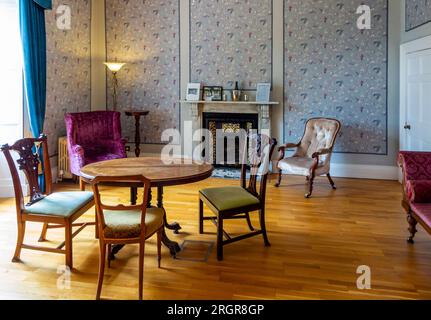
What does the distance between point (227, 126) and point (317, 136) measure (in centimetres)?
146

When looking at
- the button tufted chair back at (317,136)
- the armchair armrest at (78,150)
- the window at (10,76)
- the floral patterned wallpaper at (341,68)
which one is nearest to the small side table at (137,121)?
the armchair armrest at (78,150)

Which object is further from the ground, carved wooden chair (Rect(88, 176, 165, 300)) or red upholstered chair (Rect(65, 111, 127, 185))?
red upholstered chair (Rect(65, 111, 127, 185))

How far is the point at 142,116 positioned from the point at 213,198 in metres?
3.85

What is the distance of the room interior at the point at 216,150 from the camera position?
9.64ft

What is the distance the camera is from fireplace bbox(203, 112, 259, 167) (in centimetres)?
644

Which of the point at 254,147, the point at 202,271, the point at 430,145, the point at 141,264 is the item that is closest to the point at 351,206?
the point at 430,145

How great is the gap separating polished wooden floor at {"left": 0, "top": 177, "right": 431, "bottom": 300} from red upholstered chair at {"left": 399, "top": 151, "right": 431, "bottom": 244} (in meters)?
0.28

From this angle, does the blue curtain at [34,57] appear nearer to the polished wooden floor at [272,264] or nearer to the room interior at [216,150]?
the room interior at [216,150]

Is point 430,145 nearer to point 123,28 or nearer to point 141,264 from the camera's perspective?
point 141,264

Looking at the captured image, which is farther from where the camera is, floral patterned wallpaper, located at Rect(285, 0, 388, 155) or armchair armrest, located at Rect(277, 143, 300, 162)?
floral patterned wallpaper, located at Rect(285, 0, 388, 155)

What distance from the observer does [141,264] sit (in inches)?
105

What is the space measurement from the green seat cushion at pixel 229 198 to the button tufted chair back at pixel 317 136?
2.38 metres

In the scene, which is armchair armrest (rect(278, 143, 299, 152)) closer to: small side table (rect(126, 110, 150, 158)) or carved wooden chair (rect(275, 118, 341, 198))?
carved wooden chair (rect(275, 118, 341, 198))

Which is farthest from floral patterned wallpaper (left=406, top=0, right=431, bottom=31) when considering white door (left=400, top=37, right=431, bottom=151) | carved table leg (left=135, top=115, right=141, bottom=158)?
carved table leg (left=135, top=115, right=141, bottom=158)
